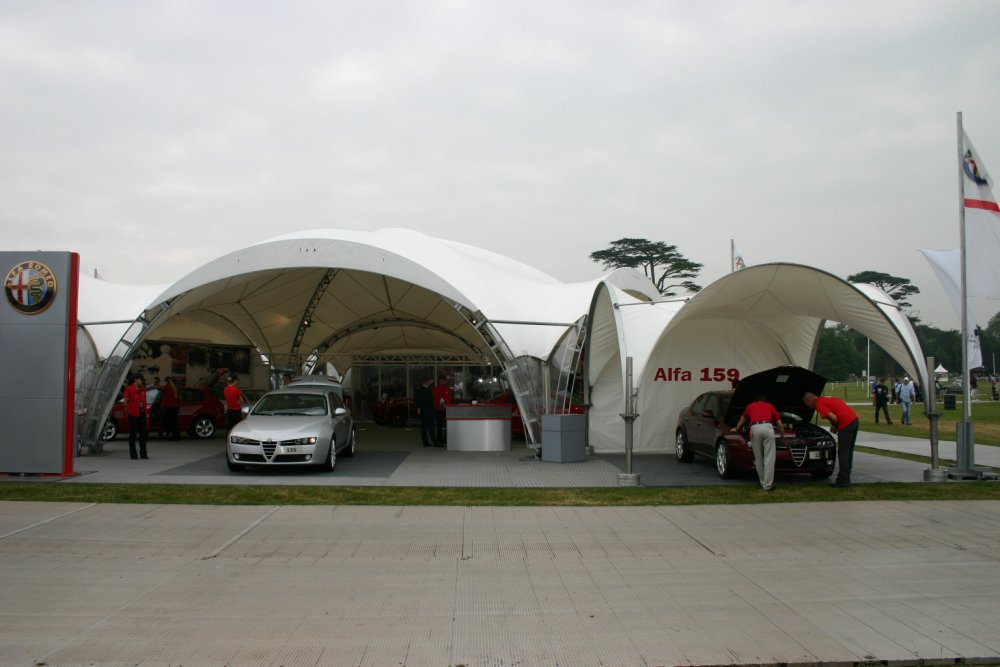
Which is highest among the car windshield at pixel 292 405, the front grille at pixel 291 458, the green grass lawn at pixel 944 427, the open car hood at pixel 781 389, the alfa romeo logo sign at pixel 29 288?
the alfa romeo logo sign at pixel 29 288

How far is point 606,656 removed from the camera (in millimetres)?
4812

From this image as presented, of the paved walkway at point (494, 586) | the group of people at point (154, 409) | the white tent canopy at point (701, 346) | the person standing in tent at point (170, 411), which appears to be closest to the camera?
the paved walkway at point (494, 586)

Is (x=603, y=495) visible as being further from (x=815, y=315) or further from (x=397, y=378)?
(x=397, y=378)

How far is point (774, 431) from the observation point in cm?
1188

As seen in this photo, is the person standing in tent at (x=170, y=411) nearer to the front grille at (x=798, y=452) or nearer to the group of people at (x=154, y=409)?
the group of people at (x=154, y=409)

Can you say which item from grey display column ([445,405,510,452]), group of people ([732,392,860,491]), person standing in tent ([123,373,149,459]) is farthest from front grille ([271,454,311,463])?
group of people ([732,392,860,491])

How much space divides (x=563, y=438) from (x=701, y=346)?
4587mm

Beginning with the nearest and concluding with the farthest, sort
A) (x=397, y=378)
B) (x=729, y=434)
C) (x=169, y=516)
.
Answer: (x=169, y=516) < (x=729, y=434) < (x=397, y=378)

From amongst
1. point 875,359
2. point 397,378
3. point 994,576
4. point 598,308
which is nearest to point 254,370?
point 397,378

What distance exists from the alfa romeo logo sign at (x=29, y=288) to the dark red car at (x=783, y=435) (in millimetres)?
11006

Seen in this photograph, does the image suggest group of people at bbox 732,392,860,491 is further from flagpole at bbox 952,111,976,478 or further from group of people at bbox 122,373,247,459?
group of people at bbox 122,373,247,459

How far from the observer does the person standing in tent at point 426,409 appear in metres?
18.1

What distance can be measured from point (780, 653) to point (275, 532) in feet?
17.8

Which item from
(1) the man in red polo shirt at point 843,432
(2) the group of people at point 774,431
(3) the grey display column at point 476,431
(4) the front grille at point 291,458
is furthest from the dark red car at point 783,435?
(4) the front grille at point 291,458
